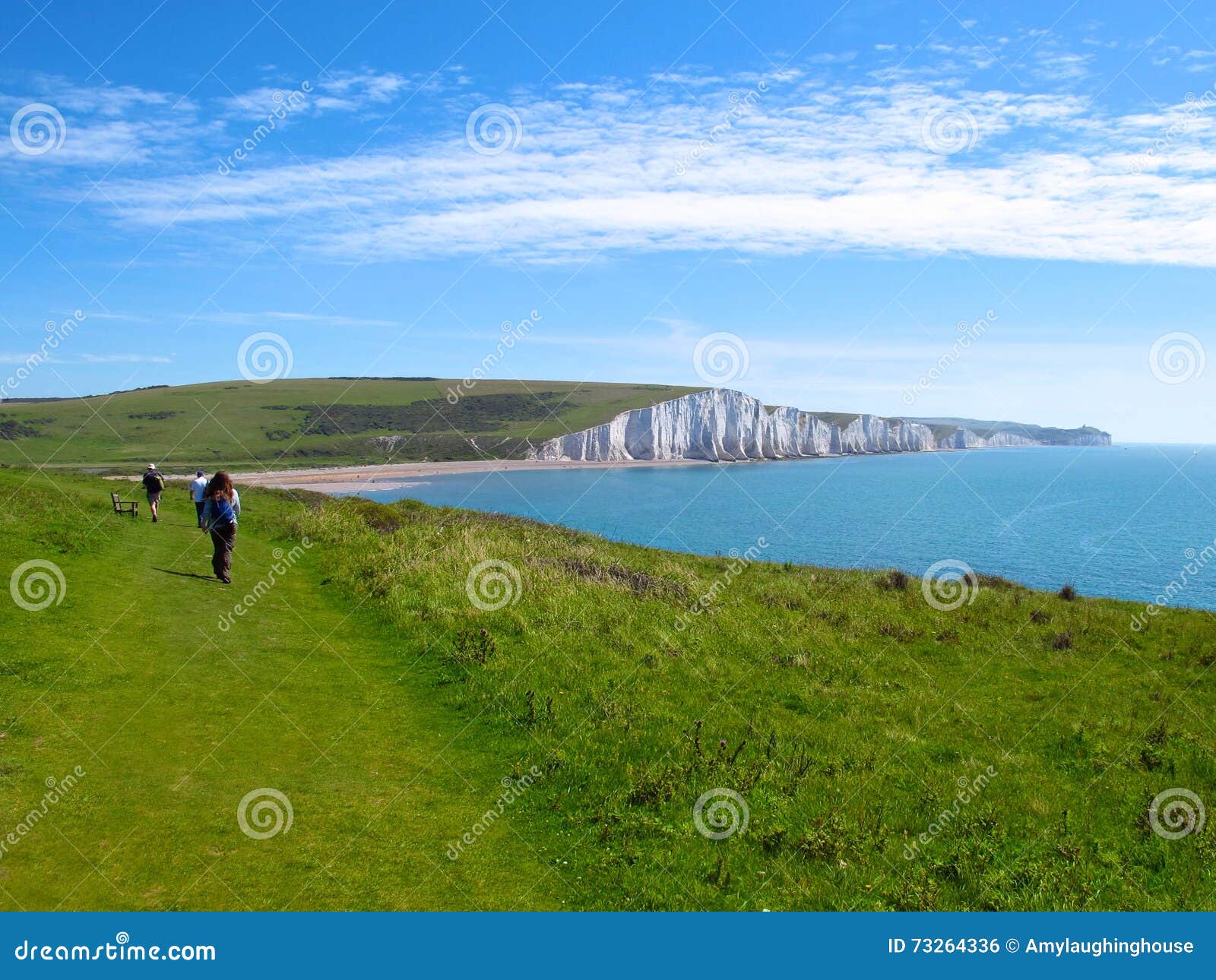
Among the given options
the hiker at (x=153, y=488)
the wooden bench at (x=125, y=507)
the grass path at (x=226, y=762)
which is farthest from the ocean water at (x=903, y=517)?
the grass path at (x=226, y=762)

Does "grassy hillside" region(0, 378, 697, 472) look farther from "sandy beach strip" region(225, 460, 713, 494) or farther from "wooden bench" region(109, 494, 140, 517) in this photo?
"wooden bench" region(109, 494, 140, 517)

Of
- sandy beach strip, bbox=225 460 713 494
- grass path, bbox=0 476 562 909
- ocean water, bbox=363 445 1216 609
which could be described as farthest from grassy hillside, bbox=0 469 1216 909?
sandy beach strip, bbox=225 460 713 494

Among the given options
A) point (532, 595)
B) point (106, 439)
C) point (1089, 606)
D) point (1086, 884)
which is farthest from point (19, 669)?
point (106, 439)

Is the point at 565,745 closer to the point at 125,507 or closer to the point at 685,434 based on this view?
the point at 125,507

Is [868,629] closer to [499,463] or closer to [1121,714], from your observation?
[1121,714]

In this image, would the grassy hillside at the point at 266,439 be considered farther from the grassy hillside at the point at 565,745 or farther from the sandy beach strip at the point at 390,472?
the grassy hillside at the point at 565,745
